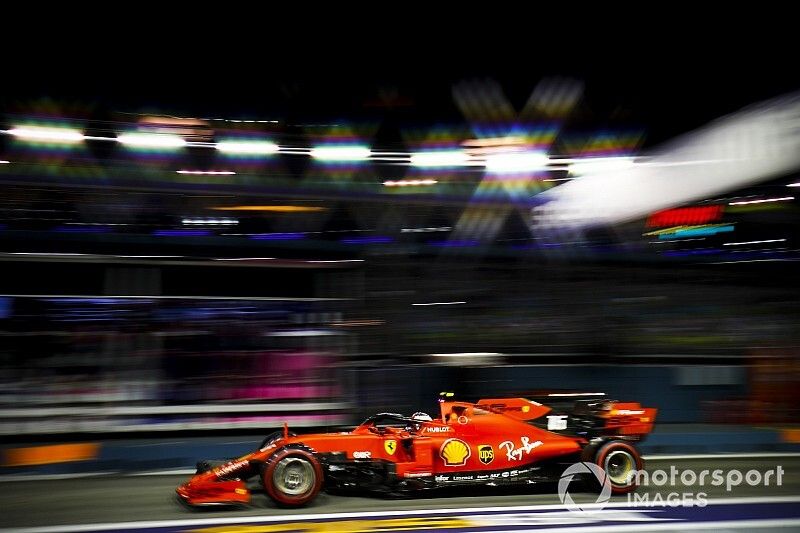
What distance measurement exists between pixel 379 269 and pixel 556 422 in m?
4.19

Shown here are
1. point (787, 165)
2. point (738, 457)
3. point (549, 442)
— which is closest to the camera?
point (549, 442)

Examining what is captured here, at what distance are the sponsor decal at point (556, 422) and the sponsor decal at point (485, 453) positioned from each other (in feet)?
2.18

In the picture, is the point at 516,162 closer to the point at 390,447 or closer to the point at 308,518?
the point at 390,447

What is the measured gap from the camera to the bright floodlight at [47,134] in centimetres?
921

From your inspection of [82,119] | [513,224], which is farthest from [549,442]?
[82,119]

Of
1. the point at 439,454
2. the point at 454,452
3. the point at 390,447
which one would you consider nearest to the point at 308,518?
the point at 390,447

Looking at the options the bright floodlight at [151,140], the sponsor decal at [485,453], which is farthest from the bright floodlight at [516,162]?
the sponsor decal at [485,453]

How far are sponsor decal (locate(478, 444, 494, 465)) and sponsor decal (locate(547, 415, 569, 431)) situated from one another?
0.66 metres

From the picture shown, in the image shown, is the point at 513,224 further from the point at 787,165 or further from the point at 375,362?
the point at 787,165

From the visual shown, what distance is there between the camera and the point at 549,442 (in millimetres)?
6531

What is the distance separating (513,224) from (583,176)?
185 centimetres

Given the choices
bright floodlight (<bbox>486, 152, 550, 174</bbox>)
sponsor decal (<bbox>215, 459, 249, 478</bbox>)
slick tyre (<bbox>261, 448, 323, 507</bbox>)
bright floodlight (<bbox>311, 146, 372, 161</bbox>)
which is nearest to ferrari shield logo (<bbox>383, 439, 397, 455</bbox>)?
slick tyre (<bbox>261, 448, 323, 507</bbox>)

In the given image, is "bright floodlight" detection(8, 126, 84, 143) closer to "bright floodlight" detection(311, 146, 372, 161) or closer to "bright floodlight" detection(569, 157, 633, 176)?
"bright floodlight" detection(311, 146, 372, 161)

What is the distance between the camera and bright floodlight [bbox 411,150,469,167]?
11.6 metres
